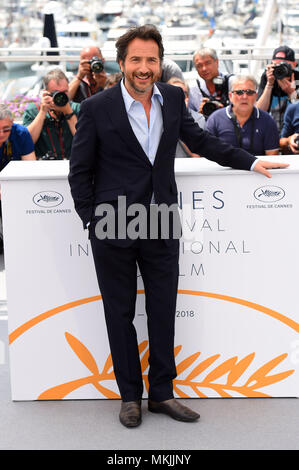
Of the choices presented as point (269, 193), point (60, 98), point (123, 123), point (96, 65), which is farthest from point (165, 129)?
point (96, 65)

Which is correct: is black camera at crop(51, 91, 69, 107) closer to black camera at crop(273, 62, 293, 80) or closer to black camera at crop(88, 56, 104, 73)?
black camera at crop(88, 56, 104, 73)

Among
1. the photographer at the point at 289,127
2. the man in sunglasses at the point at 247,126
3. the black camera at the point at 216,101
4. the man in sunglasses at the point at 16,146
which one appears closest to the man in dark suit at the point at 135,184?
the man in sunglasses at the point at 247,126

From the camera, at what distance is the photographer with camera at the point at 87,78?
606 centimetres

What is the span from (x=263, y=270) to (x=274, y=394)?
598 mm

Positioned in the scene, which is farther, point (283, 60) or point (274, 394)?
point (283, 60)

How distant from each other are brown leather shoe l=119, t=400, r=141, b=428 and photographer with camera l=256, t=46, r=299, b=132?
3.40 metres

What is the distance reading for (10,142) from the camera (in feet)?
16.3

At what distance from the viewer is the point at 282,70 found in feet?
18.4

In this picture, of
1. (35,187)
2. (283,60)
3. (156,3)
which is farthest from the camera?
(156,3)

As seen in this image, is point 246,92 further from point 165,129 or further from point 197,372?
point 197,372

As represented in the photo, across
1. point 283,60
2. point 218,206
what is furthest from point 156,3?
point 218,206

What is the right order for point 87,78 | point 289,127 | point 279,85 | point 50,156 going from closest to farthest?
1. point 50,156
2. point 289,127
3. point 279,85
4. point 87,78

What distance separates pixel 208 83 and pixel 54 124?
4.42ft

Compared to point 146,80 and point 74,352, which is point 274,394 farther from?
point 146,80
